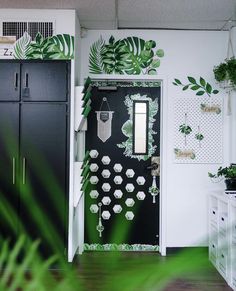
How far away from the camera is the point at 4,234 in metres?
3.66

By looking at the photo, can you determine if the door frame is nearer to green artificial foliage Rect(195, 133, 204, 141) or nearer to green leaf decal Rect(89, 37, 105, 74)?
green leaf decal Rect(89, 37, 105, 74)

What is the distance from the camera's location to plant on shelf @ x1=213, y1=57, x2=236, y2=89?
3909 millimetres

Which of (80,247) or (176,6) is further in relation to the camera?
(80,247)

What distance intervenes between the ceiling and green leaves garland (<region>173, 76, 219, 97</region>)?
1.95 feet

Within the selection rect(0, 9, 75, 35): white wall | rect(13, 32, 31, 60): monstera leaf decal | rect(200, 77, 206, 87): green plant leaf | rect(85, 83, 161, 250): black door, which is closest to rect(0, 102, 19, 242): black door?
rect(13, 32, 31, 60): monstera leaf decal

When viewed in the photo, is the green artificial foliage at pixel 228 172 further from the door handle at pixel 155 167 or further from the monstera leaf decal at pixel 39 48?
the monstera leaf decal at pixel 39 48

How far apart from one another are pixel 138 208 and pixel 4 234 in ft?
5.36

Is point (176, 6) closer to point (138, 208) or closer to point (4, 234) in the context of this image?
point (138, 208)

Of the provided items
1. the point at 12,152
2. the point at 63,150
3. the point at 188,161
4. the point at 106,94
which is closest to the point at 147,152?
the point at 188,161

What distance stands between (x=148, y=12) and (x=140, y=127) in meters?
1.31

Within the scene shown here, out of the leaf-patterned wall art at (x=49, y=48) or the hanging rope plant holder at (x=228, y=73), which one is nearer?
the leaf-patterned wall art at (x=49, y=48)

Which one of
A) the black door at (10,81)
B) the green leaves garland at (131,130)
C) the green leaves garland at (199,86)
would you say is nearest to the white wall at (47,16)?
the black door at (10,81)

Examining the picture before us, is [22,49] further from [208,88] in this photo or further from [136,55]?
[208,88]

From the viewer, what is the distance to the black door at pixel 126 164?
4430mm
